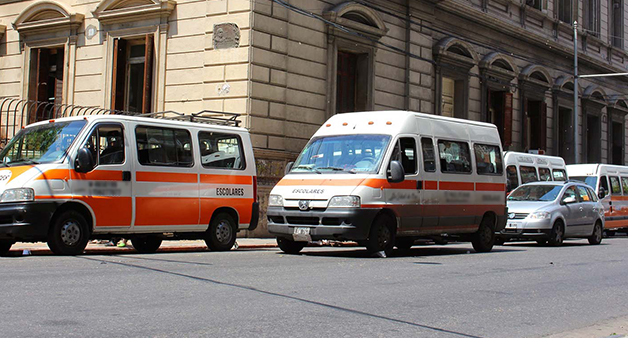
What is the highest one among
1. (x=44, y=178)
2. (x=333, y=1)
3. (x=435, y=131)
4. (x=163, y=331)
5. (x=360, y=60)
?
(x=333, y=1)

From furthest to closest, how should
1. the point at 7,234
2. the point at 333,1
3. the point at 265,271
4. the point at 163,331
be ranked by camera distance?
1. the point at 333,1
2. the point at 7,234
3. the point at 265,271
4. the point at 163,331

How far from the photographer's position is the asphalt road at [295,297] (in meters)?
6.25

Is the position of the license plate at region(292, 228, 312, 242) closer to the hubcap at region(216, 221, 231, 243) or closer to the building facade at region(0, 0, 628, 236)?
the hubcap at region(216, 221, 231, 243)

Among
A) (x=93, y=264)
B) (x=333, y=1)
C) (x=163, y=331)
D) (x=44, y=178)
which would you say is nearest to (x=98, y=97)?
(x=333, y=1)

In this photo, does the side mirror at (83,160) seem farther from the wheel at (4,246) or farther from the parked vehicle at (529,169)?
the parked vehicle at (529,169)

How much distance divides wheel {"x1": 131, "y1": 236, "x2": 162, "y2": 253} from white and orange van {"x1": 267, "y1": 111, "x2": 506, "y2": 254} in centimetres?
236

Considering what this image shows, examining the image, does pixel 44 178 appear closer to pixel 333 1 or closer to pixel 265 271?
pixel 265 271

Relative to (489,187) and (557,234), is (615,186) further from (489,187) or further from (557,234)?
(489,187)

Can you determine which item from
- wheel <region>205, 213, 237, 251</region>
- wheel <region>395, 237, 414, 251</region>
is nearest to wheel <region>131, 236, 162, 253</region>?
wheel <region>205, 213, 237, 251</region>

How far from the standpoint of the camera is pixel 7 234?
11.0 meters

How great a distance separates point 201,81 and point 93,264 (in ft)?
36.8

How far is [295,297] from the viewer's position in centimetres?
787

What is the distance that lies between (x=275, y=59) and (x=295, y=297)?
44.3 feet

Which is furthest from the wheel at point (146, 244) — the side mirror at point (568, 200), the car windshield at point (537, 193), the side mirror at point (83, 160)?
the side mirror at point (568, 200)
